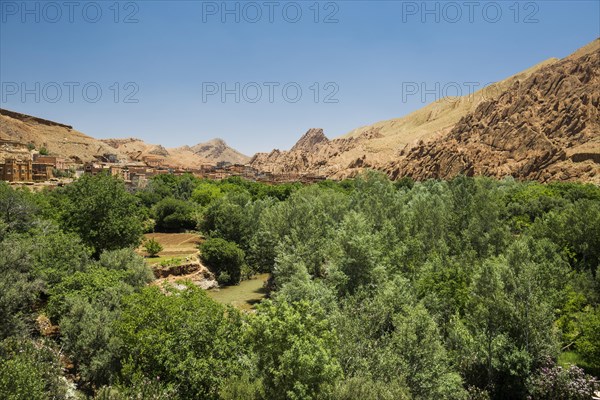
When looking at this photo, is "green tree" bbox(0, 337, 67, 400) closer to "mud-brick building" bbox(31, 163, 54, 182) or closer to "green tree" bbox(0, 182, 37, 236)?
"green tree" bbox(0, 182, 37, 236)

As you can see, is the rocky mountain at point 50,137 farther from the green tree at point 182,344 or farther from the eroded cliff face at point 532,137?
the green tree at point 182,344

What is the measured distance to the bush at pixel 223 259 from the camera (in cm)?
4153

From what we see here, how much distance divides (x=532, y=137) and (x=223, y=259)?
117295 mm

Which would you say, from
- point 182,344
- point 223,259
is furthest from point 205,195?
point 182,344

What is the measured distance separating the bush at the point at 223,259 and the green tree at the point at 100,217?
8063mm

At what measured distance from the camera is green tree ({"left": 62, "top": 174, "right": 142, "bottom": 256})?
33938 mm

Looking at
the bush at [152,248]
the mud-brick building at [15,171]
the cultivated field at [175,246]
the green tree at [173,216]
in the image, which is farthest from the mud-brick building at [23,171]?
the bush at [152,248]

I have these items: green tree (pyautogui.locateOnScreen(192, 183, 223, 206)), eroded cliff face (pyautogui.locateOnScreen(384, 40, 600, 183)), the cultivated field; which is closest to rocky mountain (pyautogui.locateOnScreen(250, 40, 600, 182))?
eroded cliff face (pyautogui.locateOnScreen(384, 40, 600, 183))

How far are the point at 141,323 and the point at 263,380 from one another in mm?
7084

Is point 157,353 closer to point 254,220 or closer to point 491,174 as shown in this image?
point 254,220

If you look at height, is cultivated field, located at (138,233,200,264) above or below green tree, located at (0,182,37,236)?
below

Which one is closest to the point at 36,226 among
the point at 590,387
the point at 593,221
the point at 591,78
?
the point at 590,387

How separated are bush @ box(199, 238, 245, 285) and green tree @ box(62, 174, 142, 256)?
806 centimetres

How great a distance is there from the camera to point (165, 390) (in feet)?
50.0
